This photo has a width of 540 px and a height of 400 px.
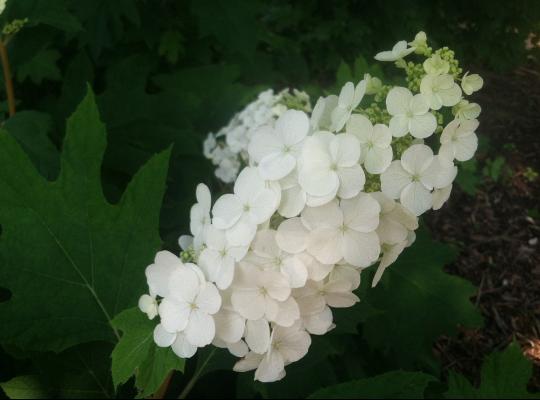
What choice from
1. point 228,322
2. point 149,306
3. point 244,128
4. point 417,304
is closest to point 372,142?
point 228,322

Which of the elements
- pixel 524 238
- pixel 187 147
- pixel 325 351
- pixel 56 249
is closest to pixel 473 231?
pixel 524 238

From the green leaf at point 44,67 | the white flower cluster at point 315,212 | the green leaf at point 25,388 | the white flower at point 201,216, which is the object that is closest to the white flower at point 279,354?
the white flower cluster at point 315,212

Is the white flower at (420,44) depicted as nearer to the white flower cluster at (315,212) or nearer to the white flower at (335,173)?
the white flower cluster at (315,212)

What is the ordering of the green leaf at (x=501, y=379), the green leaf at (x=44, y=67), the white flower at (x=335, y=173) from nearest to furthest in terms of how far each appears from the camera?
the white flower at (x=335, y=173) → the green leaf at (x=501, y=379) → the green leaf at (x=44, y=67)

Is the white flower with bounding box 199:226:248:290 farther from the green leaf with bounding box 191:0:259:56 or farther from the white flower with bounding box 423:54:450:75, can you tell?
the green leaf with bounding box 191:0:259:56

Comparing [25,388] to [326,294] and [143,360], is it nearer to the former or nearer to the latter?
[143,360]
